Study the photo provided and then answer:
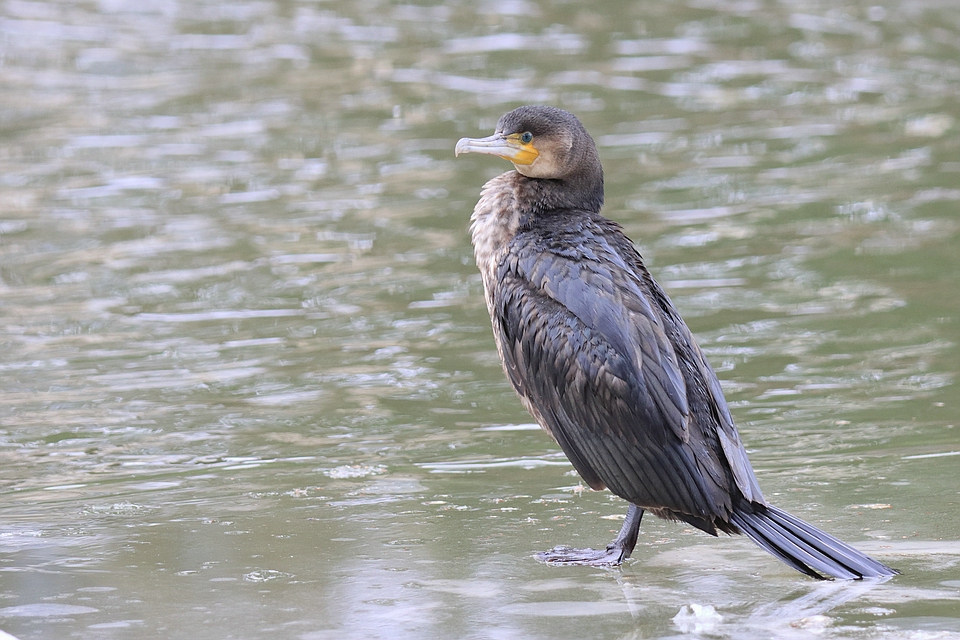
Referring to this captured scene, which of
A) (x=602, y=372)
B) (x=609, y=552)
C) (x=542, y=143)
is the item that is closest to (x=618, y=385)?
(x=602, y=372)

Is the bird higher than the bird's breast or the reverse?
the reverse

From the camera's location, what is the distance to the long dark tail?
4.28 m

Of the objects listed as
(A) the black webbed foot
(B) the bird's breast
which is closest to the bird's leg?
(A) the black webbed foot

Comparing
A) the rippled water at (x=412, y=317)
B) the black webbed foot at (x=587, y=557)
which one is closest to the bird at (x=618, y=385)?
the black webbed foot at (x=587, y=557)

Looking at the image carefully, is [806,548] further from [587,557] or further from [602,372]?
[602,372]

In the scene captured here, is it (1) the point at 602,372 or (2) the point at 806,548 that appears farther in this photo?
(1) the point at 602,372

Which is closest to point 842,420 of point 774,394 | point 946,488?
point 774,394

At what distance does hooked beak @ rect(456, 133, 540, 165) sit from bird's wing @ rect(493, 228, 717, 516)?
1.54 feet

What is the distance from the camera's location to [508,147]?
5.30 metres

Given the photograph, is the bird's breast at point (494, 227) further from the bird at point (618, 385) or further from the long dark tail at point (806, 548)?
the long dark tail at point (806, 548)

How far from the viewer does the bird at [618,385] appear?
4488 millimetres

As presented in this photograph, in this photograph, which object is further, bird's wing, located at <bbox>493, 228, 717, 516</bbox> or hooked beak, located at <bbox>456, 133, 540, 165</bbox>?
hooked beak, located at <bbox>456, 133, 540, 165</bbox>

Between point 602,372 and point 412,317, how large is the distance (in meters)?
3.71

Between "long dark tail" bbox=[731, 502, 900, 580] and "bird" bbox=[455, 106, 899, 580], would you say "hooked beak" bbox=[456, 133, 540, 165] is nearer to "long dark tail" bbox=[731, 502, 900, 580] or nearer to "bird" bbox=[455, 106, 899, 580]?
"bird" bbox=[455, 106, 899, 580]
